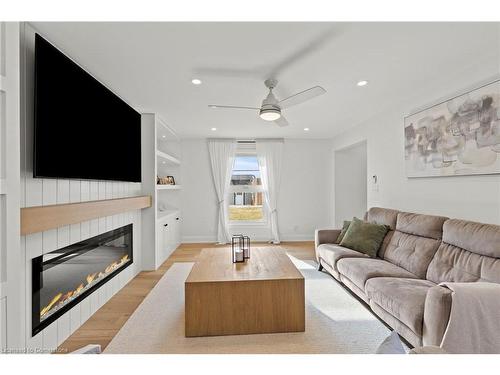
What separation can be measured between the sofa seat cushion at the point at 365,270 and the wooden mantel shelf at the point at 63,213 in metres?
2.60

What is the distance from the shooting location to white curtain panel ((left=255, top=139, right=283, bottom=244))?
222 inches

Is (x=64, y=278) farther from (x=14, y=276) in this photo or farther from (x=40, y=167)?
(x=14, y=276)

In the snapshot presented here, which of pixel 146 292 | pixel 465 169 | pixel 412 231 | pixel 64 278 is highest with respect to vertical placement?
pixel 465 169

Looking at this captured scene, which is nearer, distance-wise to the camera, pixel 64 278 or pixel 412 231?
pixel 64 278

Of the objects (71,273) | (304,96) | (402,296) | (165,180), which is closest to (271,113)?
(304,96)

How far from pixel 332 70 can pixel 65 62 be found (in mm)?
2291

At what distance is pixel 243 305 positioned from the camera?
2.07 meters

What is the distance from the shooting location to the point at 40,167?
1758 millimetres

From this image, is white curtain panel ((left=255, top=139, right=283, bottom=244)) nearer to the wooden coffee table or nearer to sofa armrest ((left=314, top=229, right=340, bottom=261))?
sofa armrest ((left=314, top=229, right=340, bottom=261))

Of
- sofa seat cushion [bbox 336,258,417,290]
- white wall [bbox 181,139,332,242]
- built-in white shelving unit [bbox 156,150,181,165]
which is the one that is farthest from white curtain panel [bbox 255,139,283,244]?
sofa seat cushion [bbox 336,258,417,290]

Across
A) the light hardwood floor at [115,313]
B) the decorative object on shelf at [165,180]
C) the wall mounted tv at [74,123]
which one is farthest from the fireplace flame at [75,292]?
the decorative object on shelf at [165,180]

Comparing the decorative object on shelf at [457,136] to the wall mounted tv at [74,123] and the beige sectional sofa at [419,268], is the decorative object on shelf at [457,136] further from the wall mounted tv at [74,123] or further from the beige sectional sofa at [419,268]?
the wall mounted tv at [74,123]

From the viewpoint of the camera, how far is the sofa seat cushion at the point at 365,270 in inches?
92.8
